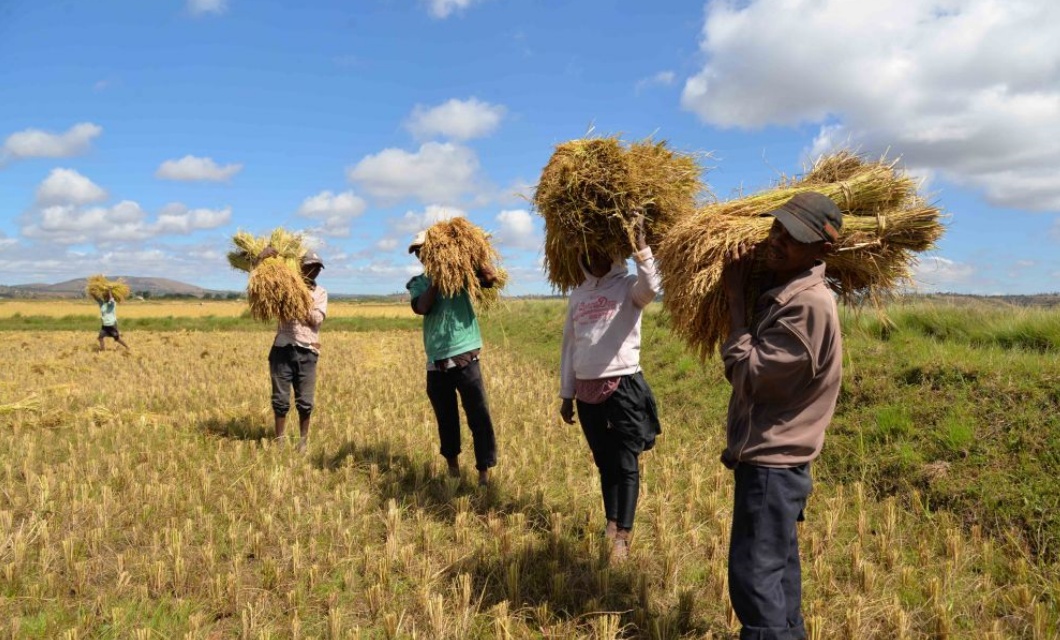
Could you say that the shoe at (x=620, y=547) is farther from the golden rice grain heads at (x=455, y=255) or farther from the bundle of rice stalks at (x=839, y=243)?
the golden rice grain heads at (x=455, y=255)

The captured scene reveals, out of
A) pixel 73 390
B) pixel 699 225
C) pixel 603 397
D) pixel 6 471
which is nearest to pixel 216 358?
pixel 73 390

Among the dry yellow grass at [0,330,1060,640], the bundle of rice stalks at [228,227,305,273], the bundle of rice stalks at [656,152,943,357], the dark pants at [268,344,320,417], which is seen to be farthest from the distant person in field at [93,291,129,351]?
the bundle of rice stalks at [656,152,943,357]

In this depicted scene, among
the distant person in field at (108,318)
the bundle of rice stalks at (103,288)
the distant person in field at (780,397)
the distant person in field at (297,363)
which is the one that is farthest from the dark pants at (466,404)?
the bundle of rice stalks at (103,288)

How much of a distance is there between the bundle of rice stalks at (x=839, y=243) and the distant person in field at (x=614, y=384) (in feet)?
2.17

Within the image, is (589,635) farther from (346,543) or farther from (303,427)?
(303,427)

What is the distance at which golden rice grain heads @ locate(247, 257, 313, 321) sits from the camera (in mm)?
5816

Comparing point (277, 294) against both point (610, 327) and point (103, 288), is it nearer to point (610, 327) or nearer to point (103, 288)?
point (610, 327)

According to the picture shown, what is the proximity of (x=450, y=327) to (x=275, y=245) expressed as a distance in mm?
2685

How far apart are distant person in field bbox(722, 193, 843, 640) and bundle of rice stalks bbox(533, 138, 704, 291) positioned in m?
1.00

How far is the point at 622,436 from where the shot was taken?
3.61m

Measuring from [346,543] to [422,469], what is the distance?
145cm

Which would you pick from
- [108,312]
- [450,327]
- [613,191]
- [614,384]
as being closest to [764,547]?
[614,384]

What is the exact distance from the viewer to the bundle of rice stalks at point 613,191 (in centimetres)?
335

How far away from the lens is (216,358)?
14383 millimetres
